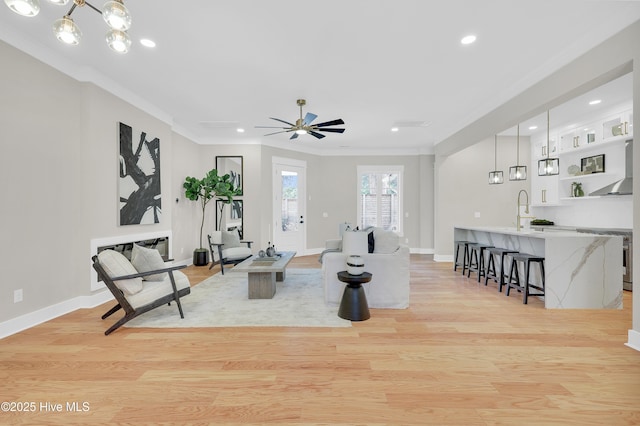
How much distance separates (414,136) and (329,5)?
4.85 metres

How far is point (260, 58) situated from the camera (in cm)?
338

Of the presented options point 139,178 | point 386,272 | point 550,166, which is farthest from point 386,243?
point 139,178

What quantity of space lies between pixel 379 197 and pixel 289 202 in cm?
259

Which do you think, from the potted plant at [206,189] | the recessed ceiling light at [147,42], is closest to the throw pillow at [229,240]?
the potted plant at [206,189]

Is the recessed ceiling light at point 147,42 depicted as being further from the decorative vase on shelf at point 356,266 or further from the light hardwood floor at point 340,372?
the decorative vase on shelf at point 356,266

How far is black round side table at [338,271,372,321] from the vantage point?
3.18m

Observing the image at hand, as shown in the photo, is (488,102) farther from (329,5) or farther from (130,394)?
(130,394)

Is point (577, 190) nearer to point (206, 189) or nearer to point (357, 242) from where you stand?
point (357, 242)

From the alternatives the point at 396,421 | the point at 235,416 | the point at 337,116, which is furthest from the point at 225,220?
the point at 396,421

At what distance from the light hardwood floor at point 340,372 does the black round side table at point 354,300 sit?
0.42ft

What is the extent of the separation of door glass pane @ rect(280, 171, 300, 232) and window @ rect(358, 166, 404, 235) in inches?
72.8

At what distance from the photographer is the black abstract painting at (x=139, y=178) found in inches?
163

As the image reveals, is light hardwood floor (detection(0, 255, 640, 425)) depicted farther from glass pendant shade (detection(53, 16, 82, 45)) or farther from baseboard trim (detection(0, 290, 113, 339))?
glass pendant shade (detection(53, 16, 82, 45))

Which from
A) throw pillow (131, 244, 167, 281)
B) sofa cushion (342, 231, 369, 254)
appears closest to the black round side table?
sofa cushion (342, 231, 369, 254)
